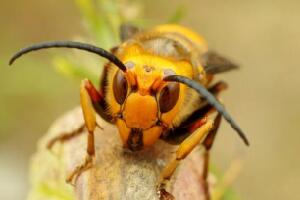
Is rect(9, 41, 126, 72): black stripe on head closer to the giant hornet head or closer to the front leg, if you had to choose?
the giant hornet head

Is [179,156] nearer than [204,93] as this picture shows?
No

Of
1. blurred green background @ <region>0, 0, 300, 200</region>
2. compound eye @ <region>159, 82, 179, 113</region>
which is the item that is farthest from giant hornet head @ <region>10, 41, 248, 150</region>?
blurred green background @ <region>0, 0, 300, 200</region>

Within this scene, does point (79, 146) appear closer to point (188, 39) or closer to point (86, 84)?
point (86, 84)

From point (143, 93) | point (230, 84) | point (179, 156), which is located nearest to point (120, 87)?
point (143, 93)

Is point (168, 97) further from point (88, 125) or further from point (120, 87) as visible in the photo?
point (88, 125)

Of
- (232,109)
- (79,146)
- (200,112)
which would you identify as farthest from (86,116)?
(232,109)
